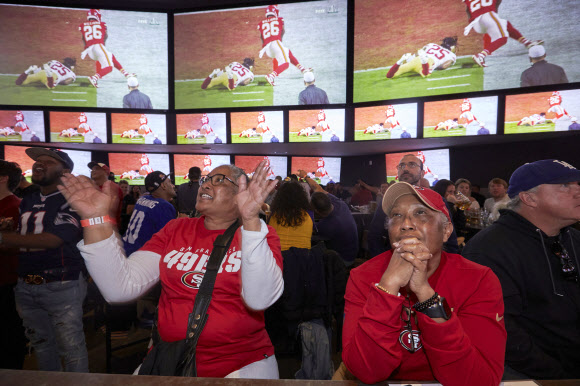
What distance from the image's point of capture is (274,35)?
22.9 ft

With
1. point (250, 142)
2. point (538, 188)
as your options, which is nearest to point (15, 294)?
point (538, 188)

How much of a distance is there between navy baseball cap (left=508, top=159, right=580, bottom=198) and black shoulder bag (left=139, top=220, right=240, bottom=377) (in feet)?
6.19

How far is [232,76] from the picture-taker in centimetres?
720

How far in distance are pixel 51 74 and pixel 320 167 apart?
286 inches

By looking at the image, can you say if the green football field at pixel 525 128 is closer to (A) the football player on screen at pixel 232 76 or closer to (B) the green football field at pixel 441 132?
(B) the green football field at pixel 441 132

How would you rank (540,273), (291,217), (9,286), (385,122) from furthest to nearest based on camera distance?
(385,122)
(291,217)
(9,286)
(540,273)

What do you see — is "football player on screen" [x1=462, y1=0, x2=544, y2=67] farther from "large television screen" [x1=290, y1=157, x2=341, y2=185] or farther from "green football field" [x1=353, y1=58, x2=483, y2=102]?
"large television screen" [x1=290, y1=157, x2=341, y2=185]

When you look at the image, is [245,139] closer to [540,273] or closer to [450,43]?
[450,43]

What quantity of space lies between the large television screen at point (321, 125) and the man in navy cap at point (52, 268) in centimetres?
501

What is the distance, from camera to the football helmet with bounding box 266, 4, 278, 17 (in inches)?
271

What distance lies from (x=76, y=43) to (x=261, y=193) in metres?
8.32

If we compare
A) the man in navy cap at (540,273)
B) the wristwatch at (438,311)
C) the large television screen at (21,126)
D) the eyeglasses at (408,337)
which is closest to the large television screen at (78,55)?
the large television screen at (21,126)

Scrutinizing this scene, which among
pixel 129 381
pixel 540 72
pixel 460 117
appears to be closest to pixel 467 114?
pixel 460 117

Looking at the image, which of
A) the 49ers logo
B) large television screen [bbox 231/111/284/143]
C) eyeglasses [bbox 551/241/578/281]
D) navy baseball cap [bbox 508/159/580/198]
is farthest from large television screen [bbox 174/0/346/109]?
the 49ers logo
